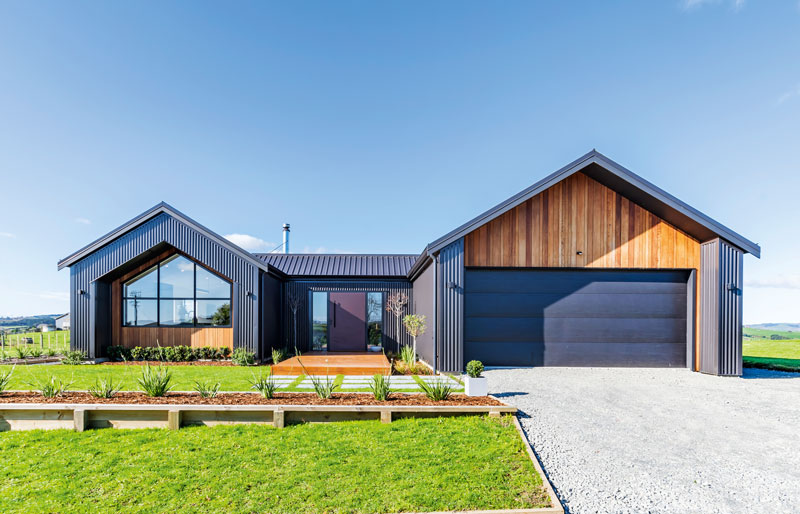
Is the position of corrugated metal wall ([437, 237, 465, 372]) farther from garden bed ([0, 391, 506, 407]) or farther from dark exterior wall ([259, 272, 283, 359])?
dark exterior wall ([259, 272, 283, 359])

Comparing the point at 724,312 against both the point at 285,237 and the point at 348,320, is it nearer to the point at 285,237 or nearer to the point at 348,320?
the point at 348,320

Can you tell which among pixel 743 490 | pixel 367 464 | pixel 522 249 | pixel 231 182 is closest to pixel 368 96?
pixel 231 182

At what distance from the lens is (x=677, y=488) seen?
3.71 metres

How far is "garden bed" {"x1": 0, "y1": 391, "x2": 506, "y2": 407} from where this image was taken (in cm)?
540

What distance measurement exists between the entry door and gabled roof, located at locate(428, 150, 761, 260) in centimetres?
499

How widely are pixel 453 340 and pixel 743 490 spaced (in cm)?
607

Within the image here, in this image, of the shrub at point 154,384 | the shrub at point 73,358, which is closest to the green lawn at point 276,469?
the shrub at point 154,384

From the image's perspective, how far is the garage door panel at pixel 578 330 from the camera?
10.1 m

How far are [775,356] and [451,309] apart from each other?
13519 millimetres

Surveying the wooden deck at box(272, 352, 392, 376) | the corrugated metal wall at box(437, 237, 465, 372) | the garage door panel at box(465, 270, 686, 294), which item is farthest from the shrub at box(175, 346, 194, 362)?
the garage door panel at box(465, 270, 686, 294)

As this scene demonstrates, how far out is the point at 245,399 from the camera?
5688 millimetres

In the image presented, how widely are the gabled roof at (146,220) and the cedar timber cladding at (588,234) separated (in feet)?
23.2

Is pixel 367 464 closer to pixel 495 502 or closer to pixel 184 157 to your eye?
pixel 495 502

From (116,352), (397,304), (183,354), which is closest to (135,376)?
(183,354)
